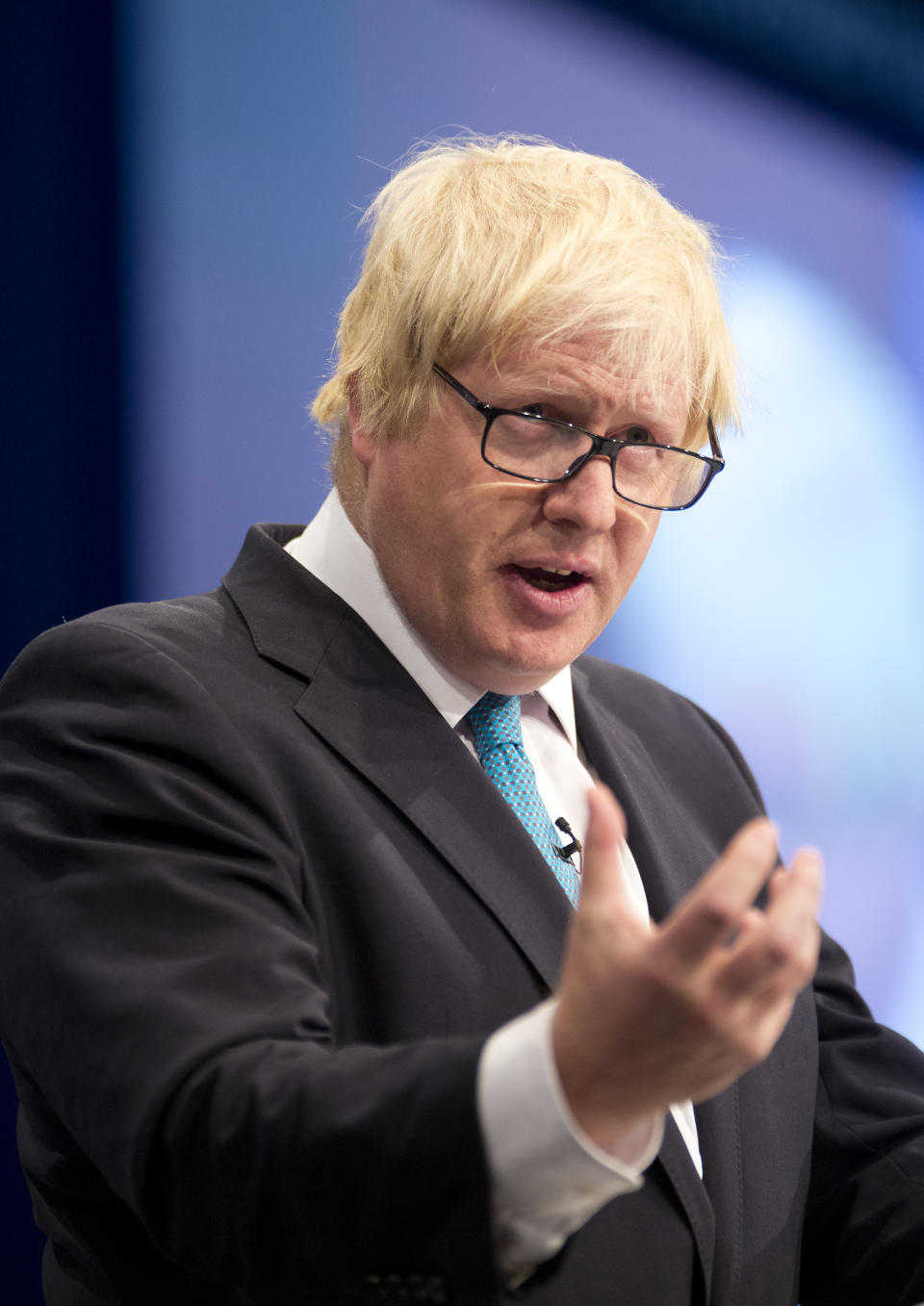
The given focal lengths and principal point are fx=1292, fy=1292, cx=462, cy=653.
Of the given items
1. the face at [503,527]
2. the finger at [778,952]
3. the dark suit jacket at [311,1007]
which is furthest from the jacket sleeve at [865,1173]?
the finger at [778,952]

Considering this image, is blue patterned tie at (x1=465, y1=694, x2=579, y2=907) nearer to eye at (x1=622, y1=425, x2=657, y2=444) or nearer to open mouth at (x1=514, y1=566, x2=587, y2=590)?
open mouth at (x1=514, y1=566, x2=587, y2=590)

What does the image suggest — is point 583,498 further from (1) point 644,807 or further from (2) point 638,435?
(1) point 644,807

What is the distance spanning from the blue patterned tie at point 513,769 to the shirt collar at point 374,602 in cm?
2

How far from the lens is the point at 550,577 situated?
Answer: 1.30 meters

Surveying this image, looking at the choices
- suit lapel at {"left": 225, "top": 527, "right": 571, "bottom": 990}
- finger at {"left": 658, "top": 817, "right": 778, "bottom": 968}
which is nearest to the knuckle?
finger at {"left": 658, "top": 817, "right": 778, "bottom": 968}

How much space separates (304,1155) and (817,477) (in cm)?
226

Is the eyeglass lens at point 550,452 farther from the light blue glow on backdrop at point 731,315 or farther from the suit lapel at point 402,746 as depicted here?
the light blue glow on backdrop at point 731,315

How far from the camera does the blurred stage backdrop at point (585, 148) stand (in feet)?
5.81

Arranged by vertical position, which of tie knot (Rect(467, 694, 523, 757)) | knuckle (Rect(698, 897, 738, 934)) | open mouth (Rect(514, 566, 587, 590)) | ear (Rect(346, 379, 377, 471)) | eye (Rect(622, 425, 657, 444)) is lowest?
tie knot (Rect(467, 694, 523, 757))

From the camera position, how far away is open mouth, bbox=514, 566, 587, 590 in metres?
1.27

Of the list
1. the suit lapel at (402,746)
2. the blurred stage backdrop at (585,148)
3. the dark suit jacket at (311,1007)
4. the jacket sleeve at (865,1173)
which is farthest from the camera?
the blurred stage backdrop at (585,148)

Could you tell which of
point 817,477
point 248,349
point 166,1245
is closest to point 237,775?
point 166,1245

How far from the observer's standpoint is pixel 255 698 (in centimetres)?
117

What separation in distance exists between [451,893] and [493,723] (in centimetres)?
22
